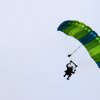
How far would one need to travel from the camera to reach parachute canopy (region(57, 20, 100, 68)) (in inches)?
1271

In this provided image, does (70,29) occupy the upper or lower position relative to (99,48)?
upper

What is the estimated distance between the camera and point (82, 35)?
33.8 meters

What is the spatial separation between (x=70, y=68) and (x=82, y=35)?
3601 millimetres

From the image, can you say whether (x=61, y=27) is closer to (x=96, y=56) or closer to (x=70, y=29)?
(x=70, y=29)

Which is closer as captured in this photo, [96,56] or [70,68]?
[96,56]

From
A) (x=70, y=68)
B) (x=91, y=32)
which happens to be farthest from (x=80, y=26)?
(x=70, y=68)

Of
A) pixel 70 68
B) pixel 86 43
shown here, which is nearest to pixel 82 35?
pixel 86 43

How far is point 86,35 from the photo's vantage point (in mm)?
33188

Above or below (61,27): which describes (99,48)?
below

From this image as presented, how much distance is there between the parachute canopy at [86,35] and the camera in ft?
106

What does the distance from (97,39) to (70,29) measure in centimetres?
311

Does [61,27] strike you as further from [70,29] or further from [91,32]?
[91,32]

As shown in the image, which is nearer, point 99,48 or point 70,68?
point 99,48

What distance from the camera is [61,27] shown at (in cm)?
3425
